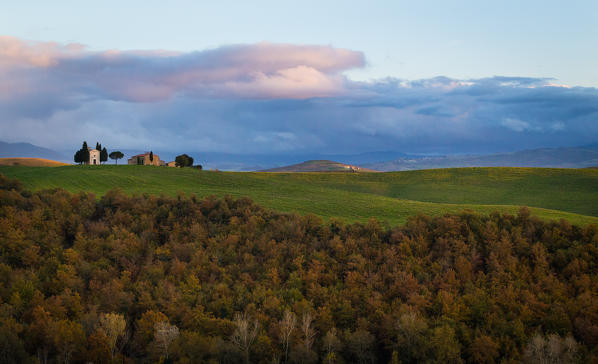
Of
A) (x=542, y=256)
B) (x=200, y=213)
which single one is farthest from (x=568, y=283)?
(x=200, y=213)

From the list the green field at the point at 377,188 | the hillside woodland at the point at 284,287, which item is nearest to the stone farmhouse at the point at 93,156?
the green field at the point at 377,188

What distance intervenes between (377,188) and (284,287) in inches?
2417

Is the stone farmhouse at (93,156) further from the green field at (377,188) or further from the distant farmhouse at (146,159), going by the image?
the green field at (377,188)

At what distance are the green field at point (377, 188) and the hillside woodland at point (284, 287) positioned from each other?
11.1 metres

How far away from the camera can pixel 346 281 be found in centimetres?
5356

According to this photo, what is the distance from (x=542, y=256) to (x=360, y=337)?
25.1 metres

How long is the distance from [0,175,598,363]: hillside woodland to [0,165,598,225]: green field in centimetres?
1110

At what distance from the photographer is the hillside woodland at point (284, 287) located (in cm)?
4356

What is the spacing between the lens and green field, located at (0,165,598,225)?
7681 cm

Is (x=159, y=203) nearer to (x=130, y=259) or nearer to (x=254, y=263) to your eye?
(x=130, y=259)

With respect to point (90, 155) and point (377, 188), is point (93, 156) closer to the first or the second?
point (90, 155)

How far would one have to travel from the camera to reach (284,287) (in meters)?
54.6

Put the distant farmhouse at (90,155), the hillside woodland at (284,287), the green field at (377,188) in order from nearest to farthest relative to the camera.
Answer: the hillside woodland at (284,287) < the green field at (377,188) < the distant farmhouse at (90,155)

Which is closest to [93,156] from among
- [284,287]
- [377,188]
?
[377,188]
